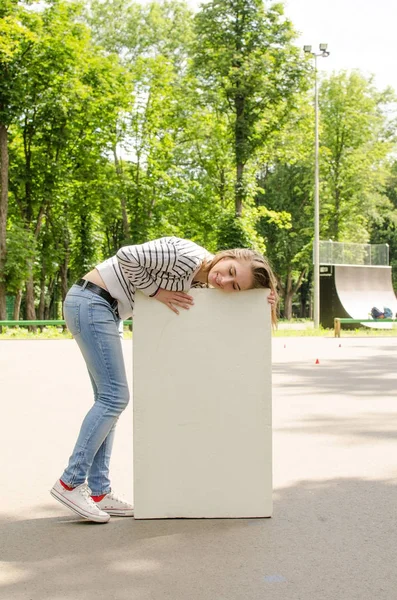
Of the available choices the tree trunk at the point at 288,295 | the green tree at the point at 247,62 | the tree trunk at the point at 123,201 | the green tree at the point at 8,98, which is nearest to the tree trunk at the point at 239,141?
the green tree at the point at 247,62

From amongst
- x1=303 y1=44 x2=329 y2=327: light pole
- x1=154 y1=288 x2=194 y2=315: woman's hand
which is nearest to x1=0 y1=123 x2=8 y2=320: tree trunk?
x1=303 y1=44 x2=329 y2=327: light pole

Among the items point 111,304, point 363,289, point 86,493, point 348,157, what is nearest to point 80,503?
point 86,493

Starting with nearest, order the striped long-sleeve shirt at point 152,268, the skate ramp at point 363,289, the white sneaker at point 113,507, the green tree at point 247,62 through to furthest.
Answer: the striped long-sleeve shirt at point 152,268, the white sneaker at point 113,507, the green tree at point 247,62, the skate ramp at point 363,289

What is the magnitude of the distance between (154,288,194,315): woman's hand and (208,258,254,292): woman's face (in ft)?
0.51

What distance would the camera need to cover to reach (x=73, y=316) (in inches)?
171

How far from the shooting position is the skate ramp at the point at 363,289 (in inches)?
1310

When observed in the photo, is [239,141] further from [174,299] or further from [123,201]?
[174,299]

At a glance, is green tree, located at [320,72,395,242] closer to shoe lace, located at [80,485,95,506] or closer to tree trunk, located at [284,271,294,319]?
tree trunk, located at [284,271,294,319]

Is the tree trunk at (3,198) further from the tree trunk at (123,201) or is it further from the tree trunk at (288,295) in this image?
the tree trunk at (288,295)

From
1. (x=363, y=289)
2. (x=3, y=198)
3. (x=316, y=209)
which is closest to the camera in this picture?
(x=3, y=198)

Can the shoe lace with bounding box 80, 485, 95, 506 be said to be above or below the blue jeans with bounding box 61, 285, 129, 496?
below

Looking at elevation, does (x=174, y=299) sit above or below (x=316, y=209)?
below

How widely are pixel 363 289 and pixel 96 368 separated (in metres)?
31.1

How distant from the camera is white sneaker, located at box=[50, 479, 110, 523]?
4.31 meters
